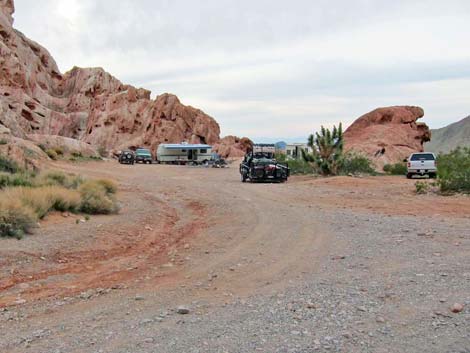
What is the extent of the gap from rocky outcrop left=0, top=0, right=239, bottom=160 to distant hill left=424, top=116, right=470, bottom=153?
4034 centimetres

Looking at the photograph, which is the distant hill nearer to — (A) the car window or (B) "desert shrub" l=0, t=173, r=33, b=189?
(A) the car window

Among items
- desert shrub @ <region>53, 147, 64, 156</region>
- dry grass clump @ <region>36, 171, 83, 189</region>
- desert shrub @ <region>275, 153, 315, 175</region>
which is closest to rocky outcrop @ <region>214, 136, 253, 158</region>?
desert shrub @ <region>53, 147, 64, 156</region>

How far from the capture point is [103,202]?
1378 centimetres

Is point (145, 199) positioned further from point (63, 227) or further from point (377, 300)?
point (377, 300)

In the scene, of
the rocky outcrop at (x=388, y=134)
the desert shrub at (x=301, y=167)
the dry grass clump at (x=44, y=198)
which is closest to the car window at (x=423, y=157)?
the desert shrub at (x=301, y=167)

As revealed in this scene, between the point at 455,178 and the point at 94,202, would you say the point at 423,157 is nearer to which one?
the point at 455,178

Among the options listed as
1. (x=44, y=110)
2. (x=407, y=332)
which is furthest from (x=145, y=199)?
(x=44, y=110)

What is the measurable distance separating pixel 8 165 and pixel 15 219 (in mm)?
9398

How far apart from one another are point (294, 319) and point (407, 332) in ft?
3.61

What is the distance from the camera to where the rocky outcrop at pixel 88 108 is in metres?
73.9

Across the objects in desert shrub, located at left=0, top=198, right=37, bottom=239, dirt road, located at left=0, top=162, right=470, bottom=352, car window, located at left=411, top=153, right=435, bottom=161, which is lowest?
dirt road, located at left=0, top=162, right=470, bottom=352

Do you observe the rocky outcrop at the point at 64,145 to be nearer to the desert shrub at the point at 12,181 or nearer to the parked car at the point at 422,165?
the parked car at the point at 422,165

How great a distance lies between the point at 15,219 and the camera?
984 centimetres

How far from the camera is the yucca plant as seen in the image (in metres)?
31.0
